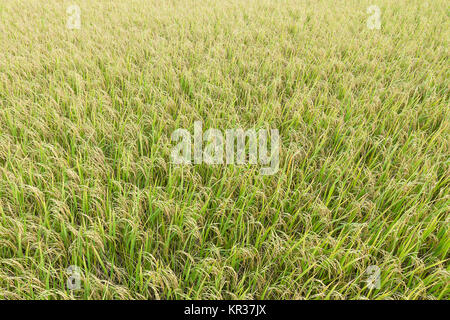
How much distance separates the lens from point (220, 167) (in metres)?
1.81

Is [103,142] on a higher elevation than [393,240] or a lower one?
higher

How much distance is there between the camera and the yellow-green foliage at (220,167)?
1.29 m

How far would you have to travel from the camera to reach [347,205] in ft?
5.24

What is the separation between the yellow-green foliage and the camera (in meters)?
1.29

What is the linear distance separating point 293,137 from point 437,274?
1265 mm

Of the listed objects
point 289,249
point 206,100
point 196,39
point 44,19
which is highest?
point 44,19

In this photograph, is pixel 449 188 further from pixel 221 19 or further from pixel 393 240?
pixel 221 19

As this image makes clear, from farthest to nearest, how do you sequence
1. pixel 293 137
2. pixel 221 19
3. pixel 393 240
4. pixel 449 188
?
pixel 221 19 < pixel 293 137 < pixel 449 188 < pixel 393 240
